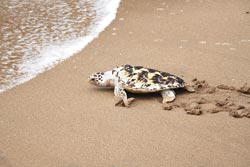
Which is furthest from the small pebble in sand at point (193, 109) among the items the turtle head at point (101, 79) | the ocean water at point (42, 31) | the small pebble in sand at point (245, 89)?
the ocean water at point (42, 31)

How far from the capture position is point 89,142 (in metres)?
3.85

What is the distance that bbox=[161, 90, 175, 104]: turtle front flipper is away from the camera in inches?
177

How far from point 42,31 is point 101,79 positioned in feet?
8.74

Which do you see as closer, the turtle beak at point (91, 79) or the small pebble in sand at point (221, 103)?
the small pebble in sand at point (221, 103)

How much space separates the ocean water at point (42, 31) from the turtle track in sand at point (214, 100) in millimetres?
2007

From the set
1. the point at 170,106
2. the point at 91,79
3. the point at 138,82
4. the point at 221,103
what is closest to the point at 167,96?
the point at 170,106

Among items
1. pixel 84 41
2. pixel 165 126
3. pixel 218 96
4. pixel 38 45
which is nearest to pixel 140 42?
pixel 84 41

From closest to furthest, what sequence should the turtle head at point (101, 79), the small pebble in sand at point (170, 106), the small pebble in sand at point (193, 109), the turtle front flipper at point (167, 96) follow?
the small pebble in sand at point (193, 109)
the small pebble in sand at point (170, 106)
the turtle front flipper at point (167, 96)
the turtle head at point (101, 79)

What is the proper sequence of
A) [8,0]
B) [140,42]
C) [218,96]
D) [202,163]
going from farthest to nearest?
[8,0] → [140,42] → [218,96] → [202,163]

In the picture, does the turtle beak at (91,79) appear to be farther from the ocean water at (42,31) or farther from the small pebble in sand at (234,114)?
the small pebble in sand at (234,114)

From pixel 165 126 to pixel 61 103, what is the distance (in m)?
1.22

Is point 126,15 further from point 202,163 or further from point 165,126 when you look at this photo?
point 202,163

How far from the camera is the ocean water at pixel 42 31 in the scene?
5.79 meters

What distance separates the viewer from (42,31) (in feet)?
23.6
